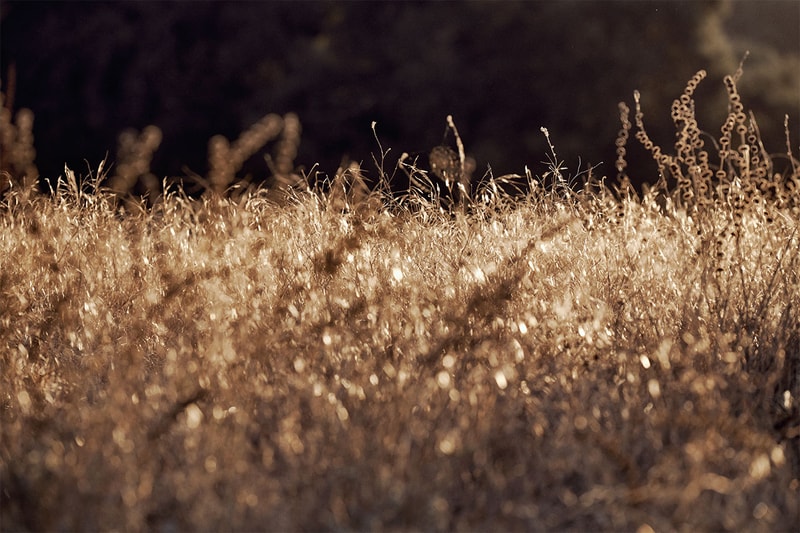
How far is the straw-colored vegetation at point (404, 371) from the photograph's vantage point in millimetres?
2250

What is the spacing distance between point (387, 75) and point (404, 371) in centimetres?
1049

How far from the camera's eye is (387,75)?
12.8 m

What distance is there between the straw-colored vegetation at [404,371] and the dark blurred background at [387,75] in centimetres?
776

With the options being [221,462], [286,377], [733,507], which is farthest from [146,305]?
[733,507]

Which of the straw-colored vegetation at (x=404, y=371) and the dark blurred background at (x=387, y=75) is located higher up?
the dark blurred background at (x=387, y=75)

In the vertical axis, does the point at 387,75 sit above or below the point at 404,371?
above

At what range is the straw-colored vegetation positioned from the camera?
225cm

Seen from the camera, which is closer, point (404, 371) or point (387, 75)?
point (404, 371)

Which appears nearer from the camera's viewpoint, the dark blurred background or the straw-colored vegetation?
the straw-colored vegetation

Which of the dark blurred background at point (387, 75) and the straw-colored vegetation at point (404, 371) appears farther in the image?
the dark blurred background at point (387, 75)

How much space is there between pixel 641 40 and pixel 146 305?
33.0ft

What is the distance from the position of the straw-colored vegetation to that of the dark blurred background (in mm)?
7757

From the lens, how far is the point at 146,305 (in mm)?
3824

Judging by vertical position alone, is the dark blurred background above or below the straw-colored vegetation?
above
